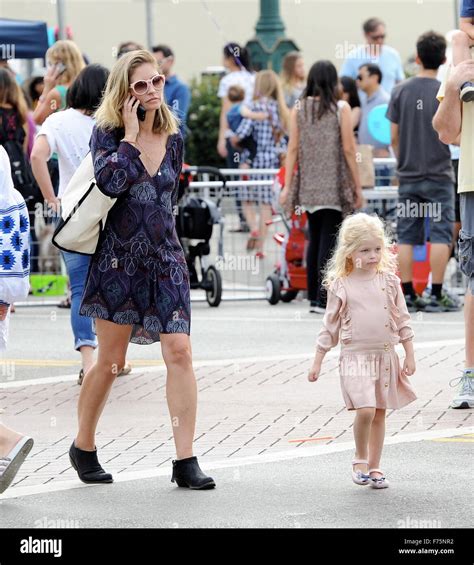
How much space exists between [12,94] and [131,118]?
23.7 ft

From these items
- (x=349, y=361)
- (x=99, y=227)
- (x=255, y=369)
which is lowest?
(x=255, y=369)

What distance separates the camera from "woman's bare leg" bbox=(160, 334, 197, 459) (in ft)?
Answer: 22.5

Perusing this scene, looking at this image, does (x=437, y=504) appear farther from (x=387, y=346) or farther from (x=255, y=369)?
(x=255, y=369)

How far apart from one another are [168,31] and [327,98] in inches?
762

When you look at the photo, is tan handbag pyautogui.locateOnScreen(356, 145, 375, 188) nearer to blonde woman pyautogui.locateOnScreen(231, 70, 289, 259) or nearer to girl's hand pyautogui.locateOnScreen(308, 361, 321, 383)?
blonde woman pyautogui.locateOnScreen(231, 70, 289, 259)

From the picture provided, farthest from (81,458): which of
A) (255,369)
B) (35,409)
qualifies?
(255,369)

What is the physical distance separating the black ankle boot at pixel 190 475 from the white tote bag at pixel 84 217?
103cm

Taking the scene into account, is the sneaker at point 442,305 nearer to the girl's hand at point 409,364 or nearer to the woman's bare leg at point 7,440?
the girl's hand at point 409,364

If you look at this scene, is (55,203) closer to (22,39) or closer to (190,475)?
(190,475)

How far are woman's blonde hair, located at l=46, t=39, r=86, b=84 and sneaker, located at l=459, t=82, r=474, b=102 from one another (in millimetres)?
3957

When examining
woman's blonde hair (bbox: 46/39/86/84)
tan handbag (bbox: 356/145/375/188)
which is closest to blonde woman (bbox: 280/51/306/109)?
tan handbag (bbox: 356/145/375/188)

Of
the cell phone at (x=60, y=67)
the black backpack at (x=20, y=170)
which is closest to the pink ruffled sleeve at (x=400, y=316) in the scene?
the cell phone at (x=60, y=67)

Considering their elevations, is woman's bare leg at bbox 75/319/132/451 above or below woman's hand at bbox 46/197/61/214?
below
